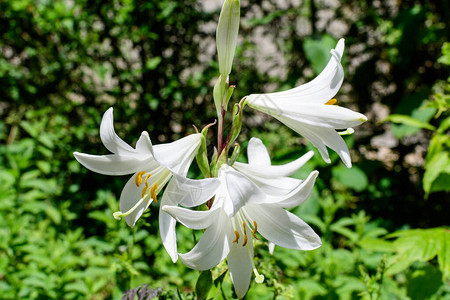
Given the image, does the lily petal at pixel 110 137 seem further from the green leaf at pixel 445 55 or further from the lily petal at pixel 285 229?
the green leaf at pixel 445 55

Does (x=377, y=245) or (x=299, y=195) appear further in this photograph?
(x=377, y=245)

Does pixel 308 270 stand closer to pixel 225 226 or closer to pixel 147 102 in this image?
pixel 225 226

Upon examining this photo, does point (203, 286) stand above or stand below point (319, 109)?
below

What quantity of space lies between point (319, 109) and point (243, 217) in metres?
0.35

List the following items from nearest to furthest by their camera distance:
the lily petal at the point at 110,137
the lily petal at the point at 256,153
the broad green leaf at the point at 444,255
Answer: the lily petal at the point at 110,137
the lily petal at the point at 256,153
the broad green leaf at the point at 444,255

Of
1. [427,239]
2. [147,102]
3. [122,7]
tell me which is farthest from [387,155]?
[122,7]

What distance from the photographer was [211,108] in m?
3.16

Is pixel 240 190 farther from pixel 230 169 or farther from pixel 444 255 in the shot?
pixel 444 255

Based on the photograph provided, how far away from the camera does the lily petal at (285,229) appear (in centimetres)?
97

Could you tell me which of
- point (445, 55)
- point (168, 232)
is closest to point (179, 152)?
point (168, 232)

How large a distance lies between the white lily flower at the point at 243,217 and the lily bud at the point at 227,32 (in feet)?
0.91

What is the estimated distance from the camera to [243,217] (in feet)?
3.54

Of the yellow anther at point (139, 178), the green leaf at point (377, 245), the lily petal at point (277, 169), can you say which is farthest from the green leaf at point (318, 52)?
the yellow anther at point (139, 178)

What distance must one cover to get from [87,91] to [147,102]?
0.44 m
